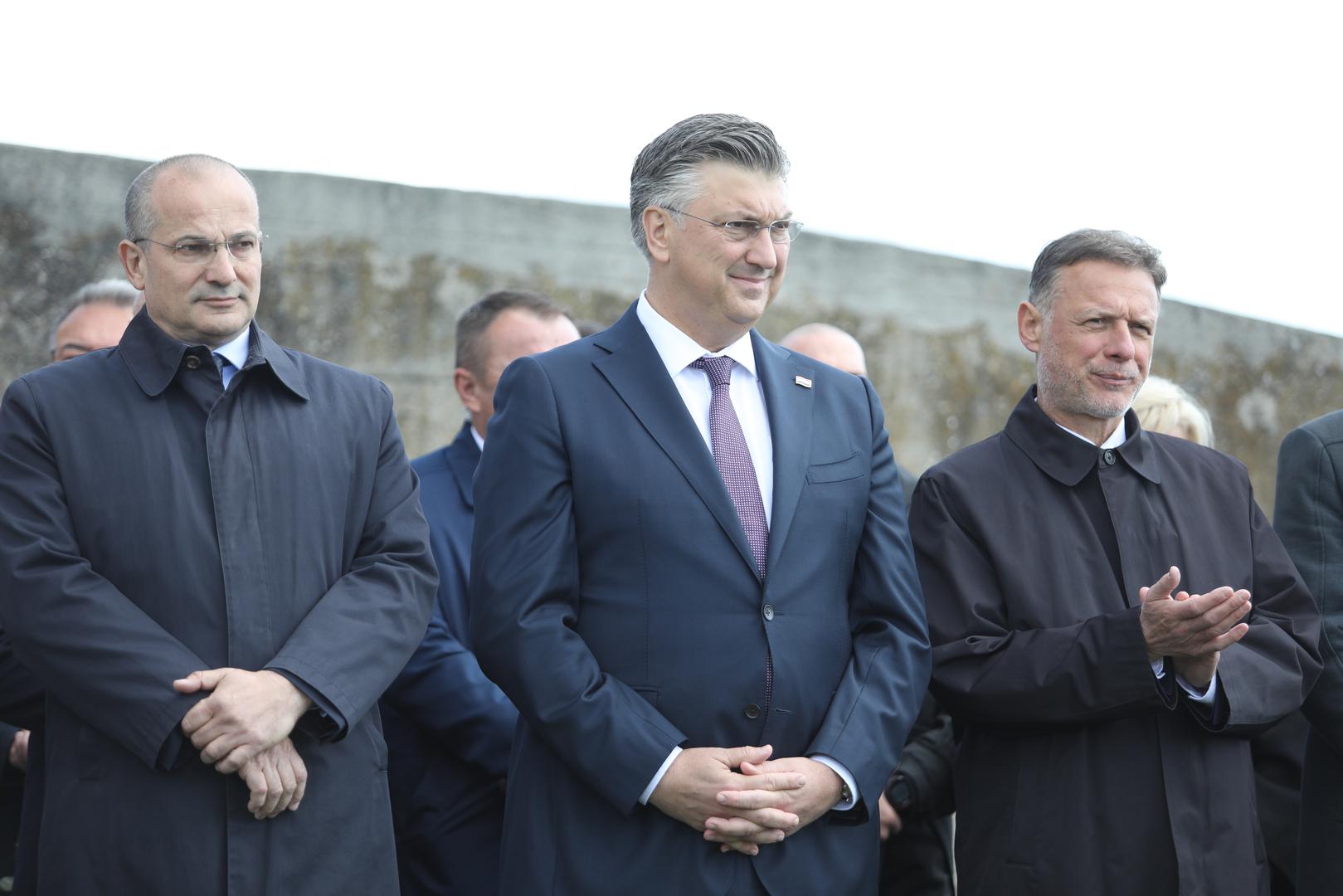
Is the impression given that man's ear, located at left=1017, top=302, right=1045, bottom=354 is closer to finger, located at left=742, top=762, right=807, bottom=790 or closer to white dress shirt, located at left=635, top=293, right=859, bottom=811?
white dress shirt, located at left=635, top=293, right=859, bottom=811

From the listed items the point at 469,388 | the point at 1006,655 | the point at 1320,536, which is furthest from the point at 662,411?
the point at 1320,536

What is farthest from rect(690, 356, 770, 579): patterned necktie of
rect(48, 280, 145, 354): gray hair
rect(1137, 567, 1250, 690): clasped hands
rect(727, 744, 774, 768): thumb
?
rect(48, 280, 145, 354): gray hair

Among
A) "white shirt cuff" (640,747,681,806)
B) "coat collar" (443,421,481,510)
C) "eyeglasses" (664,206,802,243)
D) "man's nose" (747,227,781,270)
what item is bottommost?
"white shirt cuff" (640,747,681,806)

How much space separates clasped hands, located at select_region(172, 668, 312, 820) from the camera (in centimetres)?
271

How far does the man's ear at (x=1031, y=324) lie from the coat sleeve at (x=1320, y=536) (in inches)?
27.7

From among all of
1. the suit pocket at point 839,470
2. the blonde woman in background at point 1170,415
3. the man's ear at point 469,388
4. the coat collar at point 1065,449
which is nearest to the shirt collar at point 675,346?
the suit pocket at point 839,470

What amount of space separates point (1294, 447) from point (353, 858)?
250 cm

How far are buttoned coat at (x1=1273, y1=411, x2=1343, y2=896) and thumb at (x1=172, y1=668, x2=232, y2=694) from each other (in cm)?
255

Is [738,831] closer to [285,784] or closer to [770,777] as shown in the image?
[770,777]

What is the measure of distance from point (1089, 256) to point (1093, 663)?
1.05m

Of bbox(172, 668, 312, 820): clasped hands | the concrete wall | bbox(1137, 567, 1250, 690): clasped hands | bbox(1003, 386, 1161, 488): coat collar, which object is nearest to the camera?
bbox(172, 668, 312, 820): clasped hands

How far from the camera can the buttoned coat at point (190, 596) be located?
9.03 feet

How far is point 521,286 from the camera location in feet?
25.5

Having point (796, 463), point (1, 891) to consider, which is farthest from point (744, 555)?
point (1, 891)
